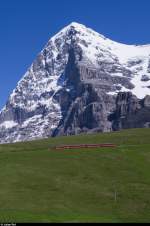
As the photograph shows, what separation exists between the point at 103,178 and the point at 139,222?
2023 centimetres

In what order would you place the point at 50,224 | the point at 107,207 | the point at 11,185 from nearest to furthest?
the point at 50,224 < the point at 107,207 < the point at 11,185

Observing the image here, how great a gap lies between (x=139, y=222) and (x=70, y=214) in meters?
7.79

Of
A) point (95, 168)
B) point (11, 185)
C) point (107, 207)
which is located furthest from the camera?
point (95, 168)

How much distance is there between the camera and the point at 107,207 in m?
71.8

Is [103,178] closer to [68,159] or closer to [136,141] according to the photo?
[68,159]

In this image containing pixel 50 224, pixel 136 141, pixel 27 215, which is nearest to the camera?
pixel 50 224

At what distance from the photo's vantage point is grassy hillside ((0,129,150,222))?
2675 inches

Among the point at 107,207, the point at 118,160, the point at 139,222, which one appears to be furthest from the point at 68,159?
the point at 139,222

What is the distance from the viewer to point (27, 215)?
65812mm

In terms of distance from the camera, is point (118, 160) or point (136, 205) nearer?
point (136, 205)

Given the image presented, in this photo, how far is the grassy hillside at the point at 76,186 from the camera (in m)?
67.9

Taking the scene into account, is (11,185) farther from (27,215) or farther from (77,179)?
(27,215)

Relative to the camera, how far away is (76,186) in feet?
263

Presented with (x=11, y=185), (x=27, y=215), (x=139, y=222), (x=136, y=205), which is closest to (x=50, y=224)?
(x=27, y=215)
